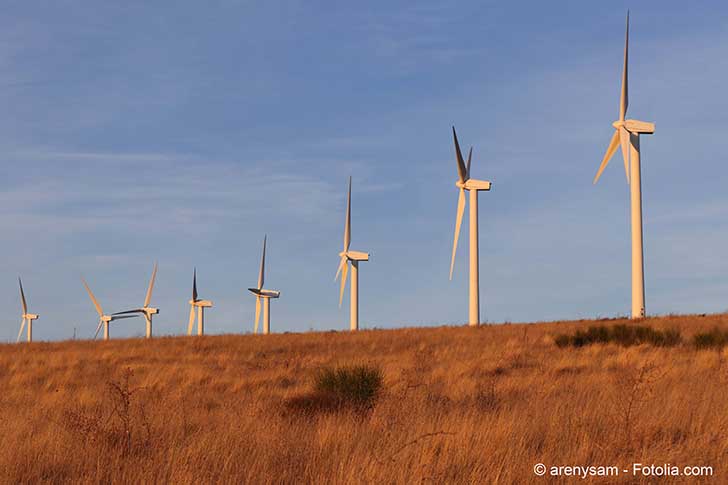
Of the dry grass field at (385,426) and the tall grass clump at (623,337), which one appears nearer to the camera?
the dry grass field at (385,426)

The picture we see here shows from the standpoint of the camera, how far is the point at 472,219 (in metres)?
47.3

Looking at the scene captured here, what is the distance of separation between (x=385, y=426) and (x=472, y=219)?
37.3m

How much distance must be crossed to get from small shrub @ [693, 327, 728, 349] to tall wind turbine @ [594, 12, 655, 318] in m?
12.4

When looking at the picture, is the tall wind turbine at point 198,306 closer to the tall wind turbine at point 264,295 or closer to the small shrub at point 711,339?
the tall wind turbine at point 264,295


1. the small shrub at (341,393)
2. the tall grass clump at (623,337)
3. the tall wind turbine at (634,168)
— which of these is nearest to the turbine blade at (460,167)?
the tall wind turbine at (634,168)

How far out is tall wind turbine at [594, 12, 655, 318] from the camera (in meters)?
39.6

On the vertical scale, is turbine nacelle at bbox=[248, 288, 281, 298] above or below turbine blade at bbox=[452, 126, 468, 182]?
below

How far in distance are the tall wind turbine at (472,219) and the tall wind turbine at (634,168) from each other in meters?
7.97

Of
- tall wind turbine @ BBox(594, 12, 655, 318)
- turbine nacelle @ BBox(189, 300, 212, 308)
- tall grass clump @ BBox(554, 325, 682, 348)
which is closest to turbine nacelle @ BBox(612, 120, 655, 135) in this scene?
tall wind turbine @ BBox(594, 12, 655, 318)

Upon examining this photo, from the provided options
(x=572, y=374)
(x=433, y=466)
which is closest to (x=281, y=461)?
(x=433, y=466)

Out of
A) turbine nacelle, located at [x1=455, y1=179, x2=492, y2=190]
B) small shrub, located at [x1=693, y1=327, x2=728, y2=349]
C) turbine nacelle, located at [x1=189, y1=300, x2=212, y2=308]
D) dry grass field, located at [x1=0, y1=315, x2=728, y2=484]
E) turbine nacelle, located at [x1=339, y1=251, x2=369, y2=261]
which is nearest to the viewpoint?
dry grass field, located at [x1=0, y1=315, x2=728, y2=484]

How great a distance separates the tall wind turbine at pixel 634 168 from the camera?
3962 centimetres

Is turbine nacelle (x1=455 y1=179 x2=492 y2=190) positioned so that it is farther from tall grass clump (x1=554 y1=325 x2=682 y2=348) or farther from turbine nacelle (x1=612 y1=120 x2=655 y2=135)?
A: tall grass clump (x1=554 y1=325 x2=682 y2=348)

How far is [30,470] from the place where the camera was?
916 centimetres
